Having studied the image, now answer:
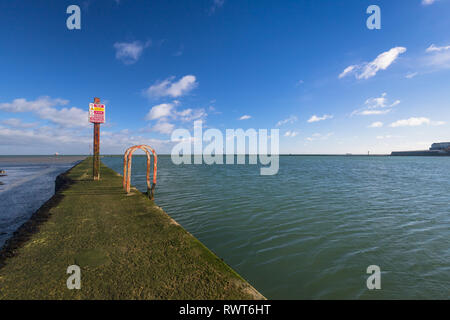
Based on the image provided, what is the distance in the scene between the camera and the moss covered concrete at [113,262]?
216cm

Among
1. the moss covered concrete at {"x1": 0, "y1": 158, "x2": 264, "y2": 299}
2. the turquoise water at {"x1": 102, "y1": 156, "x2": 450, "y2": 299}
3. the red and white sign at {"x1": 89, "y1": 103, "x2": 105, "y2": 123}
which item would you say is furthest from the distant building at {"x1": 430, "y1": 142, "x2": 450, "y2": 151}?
the red and white sign at {"x1": 89, "y1": 103, "x2": 105, "y2": 123}

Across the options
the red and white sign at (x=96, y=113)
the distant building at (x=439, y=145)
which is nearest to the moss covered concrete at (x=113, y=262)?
the red and white sign at (x=96, y=113)

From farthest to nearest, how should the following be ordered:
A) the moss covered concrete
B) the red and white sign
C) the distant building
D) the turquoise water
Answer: the distant building, the red and white sign, the turquoise water, the moss covered concrete

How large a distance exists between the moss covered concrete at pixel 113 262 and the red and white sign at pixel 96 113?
6365 mm

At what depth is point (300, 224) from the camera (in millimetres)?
6020

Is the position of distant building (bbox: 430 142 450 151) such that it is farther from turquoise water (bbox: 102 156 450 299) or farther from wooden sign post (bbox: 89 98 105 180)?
wooden sign post (bbox: 89 98 105 180)

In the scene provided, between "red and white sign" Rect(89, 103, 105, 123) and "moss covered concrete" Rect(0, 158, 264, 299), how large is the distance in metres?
6.37

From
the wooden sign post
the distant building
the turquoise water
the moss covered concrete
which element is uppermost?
the distant building

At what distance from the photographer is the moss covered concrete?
7.10 feet

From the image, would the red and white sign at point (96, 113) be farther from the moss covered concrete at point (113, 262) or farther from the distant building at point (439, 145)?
the distant building at point (439, 145)

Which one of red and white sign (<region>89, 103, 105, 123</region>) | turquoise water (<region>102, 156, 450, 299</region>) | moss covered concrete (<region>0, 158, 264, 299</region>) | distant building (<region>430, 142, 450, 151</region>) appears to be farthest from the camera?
distant building (<region>430, 142, 450, 151</region>)
